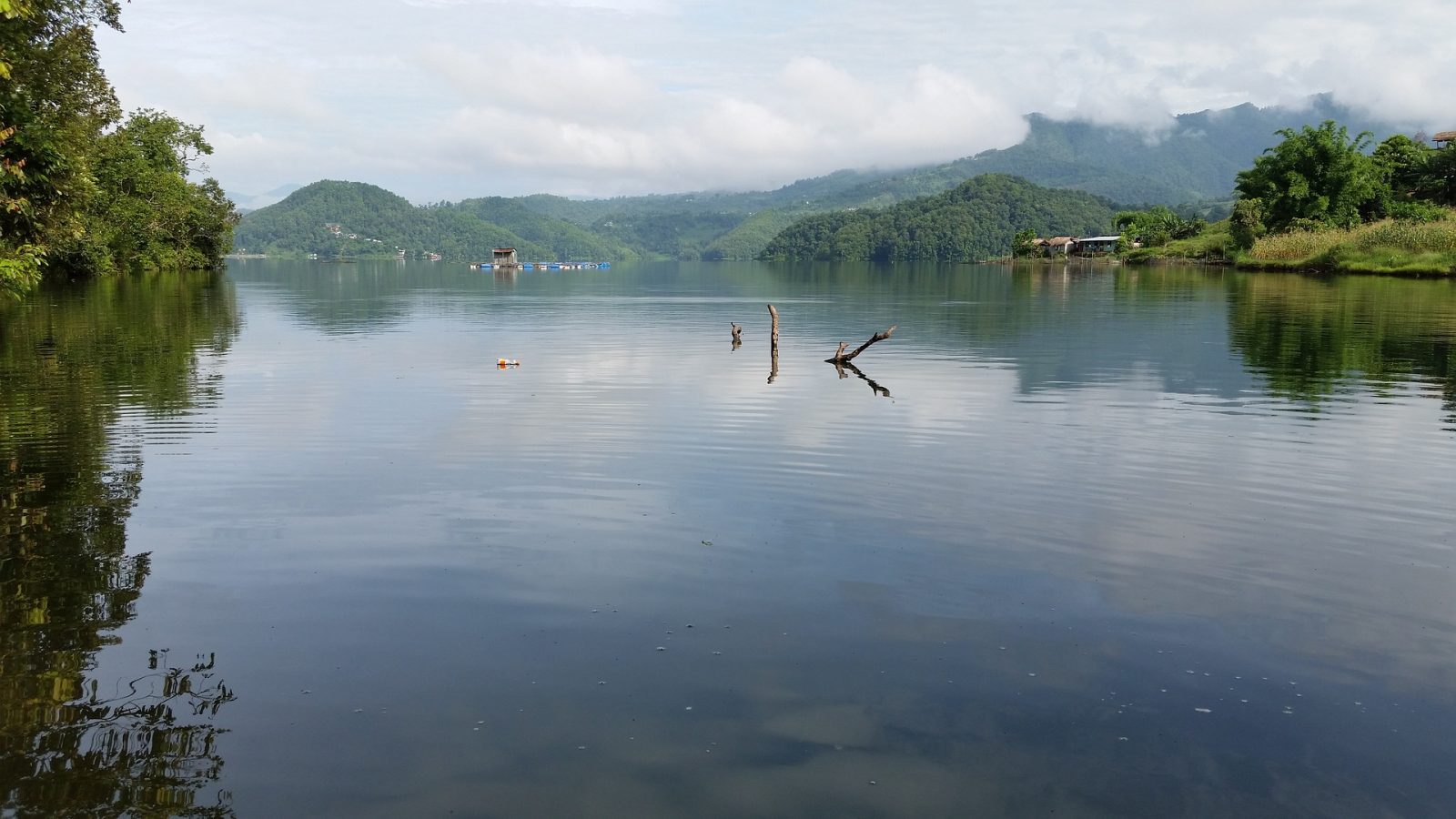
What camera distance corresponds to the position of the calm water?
855cm

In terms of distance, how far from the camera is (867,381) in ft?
109

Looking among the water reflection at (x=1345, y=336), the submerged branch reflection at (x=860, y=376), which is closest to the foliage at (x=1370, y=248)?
the water reflection at (x=1345, y=336)

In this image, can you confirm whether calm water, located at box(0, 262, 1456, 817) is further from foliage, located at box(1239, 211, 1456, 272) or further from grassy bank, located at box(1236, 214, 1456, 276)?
foliage, located at box(1239, 211, 1456, 272)

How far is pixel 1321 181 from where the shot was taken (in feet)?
430

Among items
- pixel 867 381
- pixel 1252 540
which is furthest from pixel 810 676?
pixel 867 381

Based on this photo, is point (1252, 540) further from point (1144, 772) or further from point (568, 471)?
point (568, 471)

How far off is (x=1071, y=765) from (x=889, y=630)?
3.10 metres

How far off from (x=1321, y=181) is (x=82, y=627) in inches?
5936

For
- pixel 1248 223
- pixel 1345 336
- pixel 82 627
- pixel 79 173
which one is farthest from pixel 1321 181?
pixel 82 627

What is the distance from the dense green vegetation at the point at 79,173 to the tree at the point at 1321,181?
131 metres

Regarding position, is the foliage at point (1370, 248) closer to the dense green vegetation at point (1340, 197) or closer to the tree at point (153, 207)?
the dense green vegetation at point (1340, 197)

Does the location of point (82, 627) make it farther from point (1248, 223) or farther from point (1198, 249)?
point (1198, 249)

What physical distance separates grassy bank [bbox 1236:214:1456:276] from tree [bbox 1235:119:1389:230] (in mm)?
6146

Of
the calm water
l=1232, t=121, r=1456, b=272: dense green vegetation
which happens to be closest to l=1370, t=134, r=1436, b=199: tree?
l=1232, t=121, r=1456, b=272: dense green vegetation
